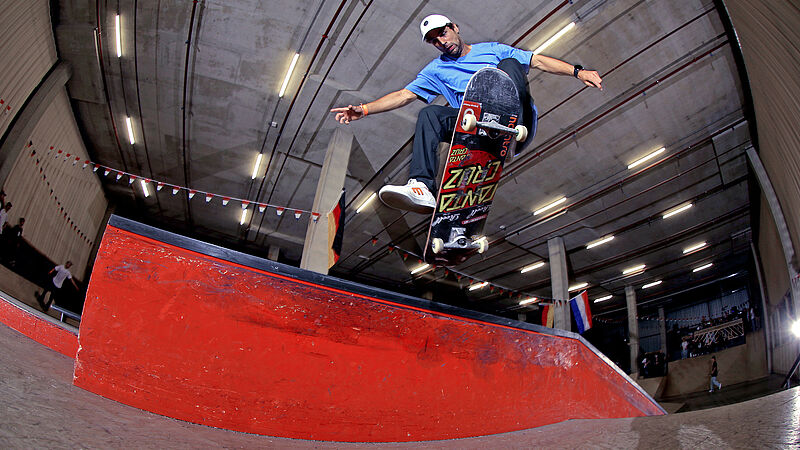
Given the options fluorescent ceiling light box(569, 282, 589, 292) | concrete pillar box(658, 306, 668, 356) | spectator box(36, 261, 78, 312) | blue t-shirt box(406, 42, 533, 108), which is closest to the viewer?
blue t-shirt box(406, 42, 533, 108)

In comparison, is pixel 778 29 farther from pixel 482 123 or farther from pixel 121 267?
pixel 121 267

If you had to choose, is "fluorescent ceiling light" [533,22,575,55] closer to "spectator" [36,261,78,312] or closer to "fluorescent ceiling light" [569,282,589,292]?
"spectator" [36,261,78,312]

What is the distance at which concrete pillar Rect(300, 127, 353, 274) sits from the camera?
8.60 m

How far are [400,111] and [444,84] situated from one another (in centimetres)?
597

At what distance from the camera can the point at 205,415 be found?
1.58 metres

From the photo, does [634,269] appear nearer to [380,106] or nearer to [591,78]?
[591,78]

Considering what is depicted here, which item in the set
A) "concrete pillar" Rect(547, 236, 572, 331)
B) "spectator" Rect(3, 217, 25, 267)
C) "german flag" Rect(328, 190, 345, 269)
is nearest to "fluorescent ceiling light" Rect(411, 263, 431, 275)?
"concrete pillar" Rect(547, 236, 572, 331)

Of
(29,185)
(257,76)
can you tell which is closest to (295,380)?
(257,76)

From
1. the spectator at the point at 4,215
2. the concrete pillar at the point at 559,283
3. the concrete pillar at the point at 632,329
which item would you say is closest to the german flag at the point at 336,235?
the spectator at the point at 4,215

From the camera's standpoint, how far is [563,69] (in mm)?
3119

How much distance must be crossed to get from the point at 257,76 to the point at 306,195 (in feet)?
17.1

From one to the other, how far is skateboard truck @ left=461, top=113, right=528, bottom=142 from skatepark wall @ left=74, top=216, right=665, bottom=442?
1.34m

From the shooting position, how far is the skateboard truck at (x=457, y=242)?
2938 mm

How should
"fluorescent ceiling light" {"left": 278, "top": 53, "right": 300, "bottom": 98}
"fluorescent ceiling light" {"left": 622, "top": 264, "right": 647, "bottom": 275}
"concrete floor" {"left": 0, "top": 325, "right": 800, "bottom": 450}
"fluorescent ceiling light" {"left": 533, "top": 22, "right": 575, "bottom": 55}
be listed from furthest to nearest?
"fluorescent ceiling light" {"left": 622, "top": 264, "right": 647, "bottom": 275}, "fluorescent ceiling light" {"left": 278, "top": 53, "right": 300, "bottom": 98}, "fluorescent ceiling light" {"left": 533, "top": 22, "right": 575, "bottom": 55}, "concrete floor" {"left": 0, "top": 325, "right": 800, "bottom": 450}
